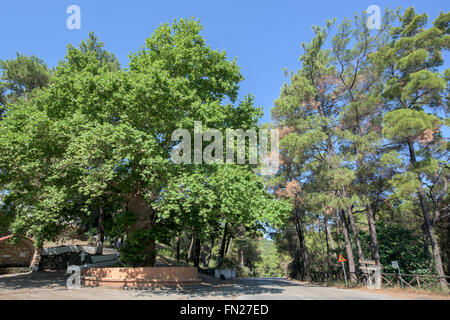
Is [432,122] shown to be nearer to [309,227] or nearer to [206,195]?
[206,195]

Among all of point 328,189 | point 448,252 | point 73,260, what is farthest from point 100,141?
point 448,252

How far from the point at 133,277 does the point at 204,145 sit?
7.93m

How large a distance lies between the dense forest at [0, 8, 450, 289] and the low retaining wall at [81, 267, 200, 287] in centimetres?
102

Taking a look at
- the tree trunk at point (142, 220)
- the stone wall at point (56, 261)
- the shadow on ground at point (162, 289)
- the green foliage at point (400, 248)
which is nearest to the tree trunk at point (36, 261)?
the stone wall at point (56, 261)

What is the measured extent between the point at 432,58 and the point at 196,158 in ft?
58.0

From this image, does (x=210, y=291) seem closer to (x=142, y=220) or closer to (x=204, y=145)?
(x=142, y=220)

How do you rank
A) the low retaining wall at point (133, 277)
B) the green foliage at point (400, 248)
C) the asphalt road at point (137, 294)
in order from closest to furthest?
the asphalt road at point (137, 294)
the low retaining wall at point (133, 277)
the green foliage at point (400, 248)

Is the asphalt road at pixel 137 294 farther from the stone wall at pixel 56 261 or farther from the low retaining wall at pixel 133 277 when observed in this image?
the stone wall at pixel 56 261

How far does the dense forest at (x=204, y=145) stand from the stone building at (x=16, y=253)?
232 inches

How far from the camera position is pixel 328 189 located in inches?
811

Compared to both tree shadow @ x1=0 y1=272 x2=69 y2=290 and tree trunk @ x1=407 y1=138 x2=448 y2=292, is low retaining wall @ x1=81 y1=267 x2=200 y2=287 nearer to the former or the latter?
tree shadow @ x1=0 y1=272 x2=69 y2=290

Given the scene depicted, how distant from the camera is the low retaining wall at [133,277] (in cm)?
1323

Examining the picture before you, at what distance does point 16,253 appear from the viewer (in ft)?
77.3

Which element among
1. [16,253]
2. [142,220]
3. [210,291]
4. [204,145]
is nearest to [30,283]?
[142,220]
